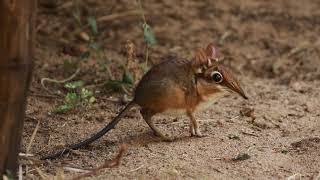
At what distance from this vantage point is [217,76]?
469 cm

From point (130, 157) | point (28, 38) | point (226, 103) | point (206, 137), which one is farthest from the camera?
point (226, 103)

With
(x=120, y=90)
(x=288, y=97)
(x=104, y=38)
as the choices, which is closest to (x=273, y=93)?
(x=288, y=97)

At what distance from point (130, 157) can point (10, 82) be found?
1.03 meters

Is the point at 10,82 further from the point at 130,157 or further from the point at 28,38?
the point at 130,157

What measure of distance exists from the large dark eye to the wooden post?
50.0 inches

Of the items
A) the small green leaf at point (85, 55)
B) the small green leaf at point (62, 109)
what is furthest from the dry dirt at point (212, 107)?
the small green leaf at point (85, 55)

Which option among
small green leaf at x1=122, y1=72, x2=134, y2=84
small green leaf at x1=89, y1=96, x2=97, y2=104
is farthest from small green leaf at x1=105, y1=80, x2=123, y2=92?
small green leaf at x1=89, y1=96, x2=97, y2=104

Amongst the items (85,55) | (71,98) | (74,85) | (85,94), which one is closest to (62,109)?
(71,98)

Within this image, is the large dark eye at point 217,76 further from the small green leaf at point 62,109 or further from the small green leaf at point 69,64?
the small green leaf at point 69,64

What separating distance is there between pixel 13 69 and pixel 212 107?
7.48 feet

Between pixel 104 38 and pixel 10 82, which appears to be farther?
pixel 104 38

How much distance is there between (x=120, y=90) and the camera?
602cm

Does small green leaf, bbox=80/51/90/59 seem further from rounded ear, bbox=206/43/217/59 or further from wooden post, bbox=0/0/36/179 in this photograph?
wooden post, bbox=0/0/36/179

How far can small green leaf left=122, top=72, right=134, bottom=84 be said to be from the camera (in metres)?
5.97
